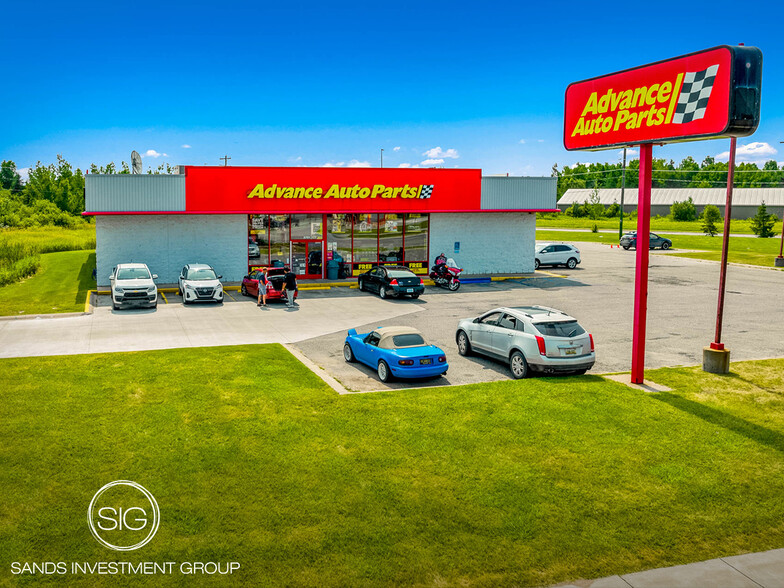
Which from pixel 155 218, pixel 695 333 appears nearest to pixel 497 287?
pixel 695 333

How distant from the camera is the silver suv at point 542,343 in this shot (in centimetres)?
1631

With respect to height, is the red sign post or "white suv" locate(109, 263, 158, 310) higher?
the red sign post

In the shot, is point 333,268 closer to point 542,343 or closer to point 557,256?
point 557,256

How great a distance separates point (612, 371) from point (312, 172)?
22.4m

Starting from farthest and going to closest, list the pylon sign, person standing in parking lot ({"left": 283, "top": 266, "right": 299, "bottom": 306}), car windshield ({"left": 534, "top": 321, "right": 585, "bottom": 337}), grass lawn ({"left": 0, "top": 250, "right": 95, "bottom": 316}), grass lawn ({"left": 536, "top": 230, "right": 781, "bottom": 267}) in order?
grass lawn ({"left": 536, "top": 230, "right": 781, "bottom": 267}) → person standing in parking lot ({"left": 283, "top": 266, "right": 299, "bottom": 306}) → grass lawn ({"left": 0, "top": 250, "right": 95, "bottom": 316}) → car windshield ({"left": 534, "top": 321, "right": 585, "bottom": 337}) → the pylon sign

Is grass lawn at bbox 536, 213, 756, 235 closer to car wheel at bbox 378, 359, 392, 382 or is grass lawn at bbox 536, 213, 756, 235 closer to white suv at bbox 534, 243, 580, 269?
white suv at bbox 534, 243, 580, 269

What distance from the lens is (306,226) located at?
1467 inches

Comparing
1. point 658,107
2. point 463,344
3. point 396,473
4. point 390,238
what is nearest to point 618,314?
point 463,344

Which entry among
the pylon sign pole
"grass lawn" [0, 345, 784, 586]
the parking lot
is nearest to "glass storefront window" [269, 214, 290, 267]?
the parking lot

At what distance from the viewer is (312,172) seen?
1409 inches

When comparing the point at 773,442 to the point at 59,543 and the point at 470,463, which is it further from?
the point at 59,543

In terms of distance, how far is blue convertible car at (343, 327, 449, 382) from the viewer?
16.0m

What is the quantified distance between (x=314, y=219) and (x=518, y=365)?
22642mm

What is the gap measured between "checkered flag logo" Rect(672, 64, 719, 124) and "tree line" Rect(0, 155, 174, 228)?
76707 mm
